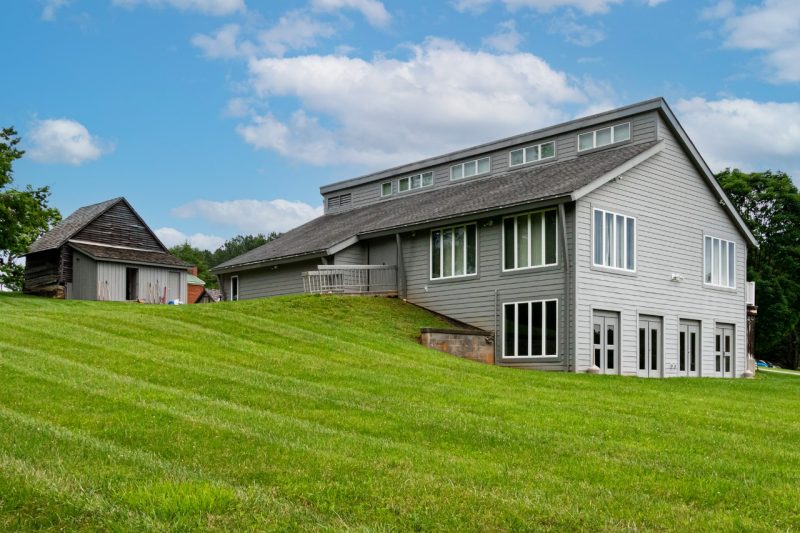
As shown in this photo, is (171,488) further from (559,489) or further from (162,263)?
(162,263)

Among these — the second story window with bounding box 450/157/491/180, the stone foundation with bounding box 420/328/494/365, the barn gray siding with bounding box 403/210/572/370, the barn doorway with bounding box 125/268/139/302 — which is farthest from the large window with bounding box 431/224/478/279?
the barn doorway with bounding box 125/268/139/302

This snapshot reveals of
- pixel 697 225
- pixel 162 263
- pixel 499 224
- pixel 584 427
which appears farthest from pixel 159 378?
pixel 162 263

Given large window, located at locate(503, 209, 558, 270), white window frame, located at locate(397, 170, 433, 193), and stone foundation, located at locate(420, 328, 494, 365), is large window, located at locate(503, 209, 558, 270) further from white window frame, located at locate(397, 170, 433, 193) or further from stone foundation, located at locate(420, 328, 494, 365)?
white window frame, located at locate(397, 170, 433, 193)

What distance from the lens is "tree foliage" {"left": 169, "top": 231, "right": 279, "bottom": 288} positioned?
357ft

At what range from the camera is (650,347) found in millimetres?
25844

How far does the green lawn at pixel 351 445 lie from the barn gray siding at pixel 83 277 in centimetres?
2452

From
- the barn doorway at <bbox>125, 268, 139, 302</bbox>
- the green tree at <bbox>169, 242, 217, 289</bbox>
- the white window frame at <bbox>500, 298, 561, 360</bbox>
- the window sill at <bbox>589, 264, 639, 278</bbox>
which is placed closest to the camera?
the white window frame at <bbox>500, 298, 561, 360</bbox>

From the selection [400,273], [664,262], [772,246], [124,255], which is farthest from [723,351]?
[124,255]

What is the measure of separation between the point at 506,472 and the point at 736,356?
2463 cm

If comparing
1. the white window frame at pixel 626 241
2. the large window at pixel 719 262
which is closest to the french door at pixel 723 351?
the large window at pixel 719 262

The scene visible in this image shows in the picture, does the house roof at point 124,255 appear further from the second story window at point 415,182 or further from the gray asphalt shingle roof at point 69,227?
the second story window at point 415,182

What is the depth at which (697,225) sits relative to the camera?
2845cm

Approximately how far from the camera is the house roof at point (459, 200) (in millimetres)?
24906

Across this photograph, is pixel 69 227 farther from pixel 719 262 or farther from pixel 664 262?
pixel 719 262
